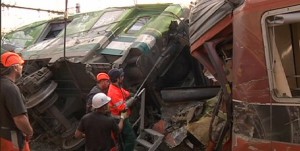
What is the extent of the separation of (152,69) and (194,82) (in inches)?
46.1

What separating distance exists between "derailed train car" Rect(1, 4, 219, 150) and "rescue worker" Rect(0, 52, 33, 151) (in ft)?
10.1

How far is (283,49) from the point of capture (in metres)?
4.04

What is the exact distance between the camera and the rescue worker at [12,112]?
378 cm

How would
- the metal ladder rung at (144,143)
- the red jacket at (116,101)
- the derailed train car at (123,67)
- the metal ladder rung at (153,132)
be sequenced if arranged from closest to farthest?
1. the red jacket at (116,101)
2. the metal ladder rung at (144,143)
3. the metal ladder rung at (153,132)
4. the derailed train car at (123,67)

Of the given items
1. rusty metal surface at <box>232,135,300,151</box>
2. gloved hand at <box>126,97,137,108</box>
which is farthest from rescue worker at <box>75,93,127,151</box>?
gloved hand at <box>126,97,137,108</box>

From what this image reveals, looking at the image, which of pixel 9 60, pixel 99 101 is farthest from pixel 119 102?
pixel 9 60

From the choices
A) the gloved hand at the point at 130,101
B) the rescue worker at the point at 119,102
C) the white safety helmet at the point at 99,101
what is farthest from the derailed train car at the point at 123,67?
the white safety helmet at the point at 99,101

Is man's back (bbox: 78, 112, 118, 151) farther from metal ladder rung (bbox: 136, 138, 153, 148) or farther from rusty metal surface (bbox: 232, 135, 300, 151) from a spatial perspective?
metal ladder rung (bbox: 136, 138, 153, 148)

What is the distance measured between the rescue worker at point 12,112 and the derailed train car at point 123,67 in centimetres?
307

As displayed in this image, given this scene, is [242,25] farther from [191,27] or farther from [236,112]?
[191,27]

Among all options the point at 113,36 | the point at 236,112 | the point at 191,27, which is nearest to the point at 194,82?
the point at 113,36

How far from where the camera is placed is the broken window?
359 centimetres

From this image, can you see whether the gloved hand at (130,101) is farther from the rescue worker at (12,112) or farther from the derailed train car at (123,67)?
the rescue worker at (12,112)

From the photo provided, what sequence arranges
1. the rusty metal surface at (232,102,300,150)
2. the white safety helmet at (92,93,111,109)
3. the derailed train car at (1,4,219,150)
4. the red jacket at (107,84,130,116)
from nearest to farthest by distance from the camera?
1. the rusty metal surface at (232,102,300,150)
2. the white safety helmet at (92,93,111,109)
3. the red jacket at (107,84,130,116)
4. the derailed train car at (1,4,219,150)
